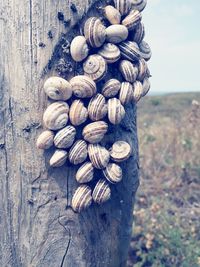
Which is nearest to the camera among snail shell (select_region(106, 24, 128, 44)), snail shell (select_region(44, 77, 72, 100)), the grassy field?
snail shell (select_region(44, 77, 72, 100))

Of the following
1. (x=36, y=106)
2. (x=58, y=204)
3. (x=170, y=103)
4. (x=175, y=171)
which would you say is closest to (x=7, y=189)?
(x=58, y=204)

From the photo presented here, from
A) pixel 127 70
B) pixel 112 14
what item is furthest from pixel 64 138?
pixel 112 14

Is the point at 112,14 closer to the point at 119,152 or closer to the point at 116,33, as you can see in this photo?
the point at 116,33

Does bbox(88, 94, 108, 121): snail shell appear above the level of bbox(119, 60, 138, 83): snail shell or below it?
below

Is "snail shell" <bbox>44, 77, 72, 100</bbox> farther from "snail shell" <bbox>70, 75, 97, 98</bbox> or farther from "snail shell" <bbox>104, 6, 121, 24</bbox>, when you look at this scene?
"snail shell" <bbox>104, 6, 121, 24</bbox>

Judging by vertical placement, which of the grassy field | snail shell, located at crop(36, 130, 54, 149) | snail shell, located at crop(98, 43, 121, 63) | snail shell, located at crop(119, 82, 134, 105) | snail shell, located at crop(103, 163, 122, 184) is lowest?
the grassy field

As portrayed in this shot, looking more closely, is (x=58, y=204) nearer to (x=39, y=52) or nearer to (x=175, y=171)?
(x=39, y=52)

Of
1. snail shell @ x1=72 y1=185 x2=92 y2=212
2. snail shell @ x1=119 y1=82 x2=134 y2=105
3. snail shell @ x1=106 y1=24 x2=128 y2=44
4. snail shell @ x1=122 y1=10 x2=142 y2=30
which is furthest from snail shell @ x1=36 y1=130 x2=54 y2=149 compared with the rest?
snail shell @ x1=122 y1=10 x2=142 y2=30
